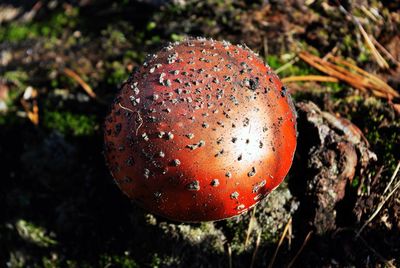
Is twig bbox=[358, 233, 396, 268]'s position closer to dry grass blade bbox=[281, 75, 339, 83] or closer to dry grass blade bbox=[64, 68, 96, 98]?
dry grass blade bbox=[281, 75, 339, 83]

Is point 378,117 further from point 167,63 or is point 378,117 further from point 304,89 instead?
point 167,63

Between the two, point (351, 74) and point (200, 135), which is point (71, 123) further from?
point (351, 74)

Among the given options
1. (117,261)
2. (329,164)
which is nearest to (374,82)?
(329,164)

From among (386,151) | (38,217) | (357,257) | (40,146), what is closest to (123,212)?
(38,217)

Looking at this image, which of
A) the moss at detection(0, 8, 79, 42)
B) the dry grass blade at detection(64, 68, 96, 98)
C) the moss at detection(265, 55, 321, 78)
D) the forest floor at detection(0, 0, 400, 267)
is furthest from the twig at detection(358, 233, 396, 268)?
the moss at detection(0, 8, 79, 42)

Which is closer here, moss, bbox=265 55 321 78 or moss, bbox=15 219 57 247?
moss, bbox=15 219 57 247

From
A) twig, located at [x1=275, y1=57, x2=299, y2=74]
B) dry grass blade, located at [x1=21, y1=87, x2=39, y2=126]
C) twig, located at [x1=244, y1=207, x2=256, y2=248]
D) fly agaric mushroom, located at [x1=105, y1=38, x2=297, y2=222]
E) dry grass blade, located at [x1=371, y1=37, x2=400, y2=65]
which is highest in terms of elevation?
fly agaric mushroom, located at [x1=105, y1=38, x2=297, y2=222]
